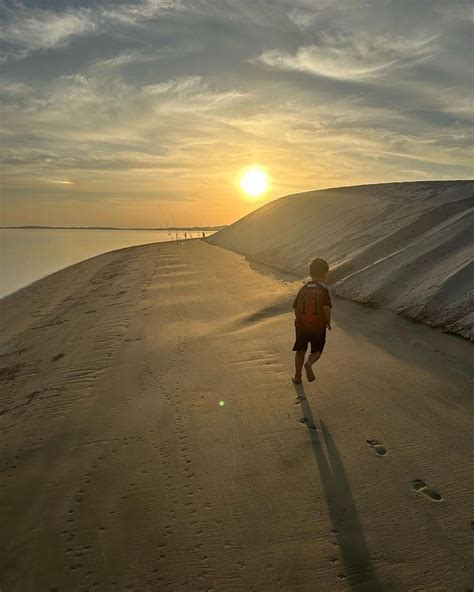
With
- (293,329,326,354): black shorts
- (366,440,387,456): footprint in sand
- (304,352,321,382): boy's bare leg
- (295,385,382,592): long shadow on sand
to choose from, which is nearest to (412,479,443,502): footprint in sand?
(366,440,387,456): footprint in sand

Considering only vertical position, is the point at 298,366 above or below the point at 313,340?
below

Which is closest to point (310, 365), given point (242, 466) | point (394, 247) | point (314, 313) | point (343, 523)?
point (314, 313)

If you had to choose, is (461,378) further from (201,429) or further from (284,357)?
(201,429)

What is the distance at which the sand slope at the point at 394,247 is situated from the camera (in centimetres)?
806

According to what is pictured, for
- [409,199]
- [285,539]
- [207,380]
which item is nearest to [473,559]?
[285,539]

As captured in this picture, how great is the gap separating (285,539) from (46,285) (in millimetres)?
23428

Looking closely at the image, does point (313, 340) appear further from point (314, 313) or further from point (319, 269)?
point (319, 269)

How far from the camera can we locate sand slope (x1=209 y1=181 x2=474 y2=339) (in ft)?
26.5

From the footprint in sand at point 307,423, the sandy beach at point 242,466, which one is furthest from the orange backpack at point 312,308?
the footprint in sand at point 307,423

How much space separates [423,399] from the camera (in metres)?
5.23

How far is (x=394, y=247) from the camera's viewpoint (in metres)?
13.2

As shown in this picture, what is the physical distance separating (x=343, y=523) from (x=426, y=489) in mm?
881

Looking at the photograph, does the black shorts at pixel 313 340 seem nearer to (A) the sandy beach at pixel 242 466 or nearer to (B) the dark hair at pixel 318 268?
(A) the sandy beach at pixel 242 466

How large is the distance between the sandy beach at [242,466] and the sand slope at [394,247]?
2.61 ft
